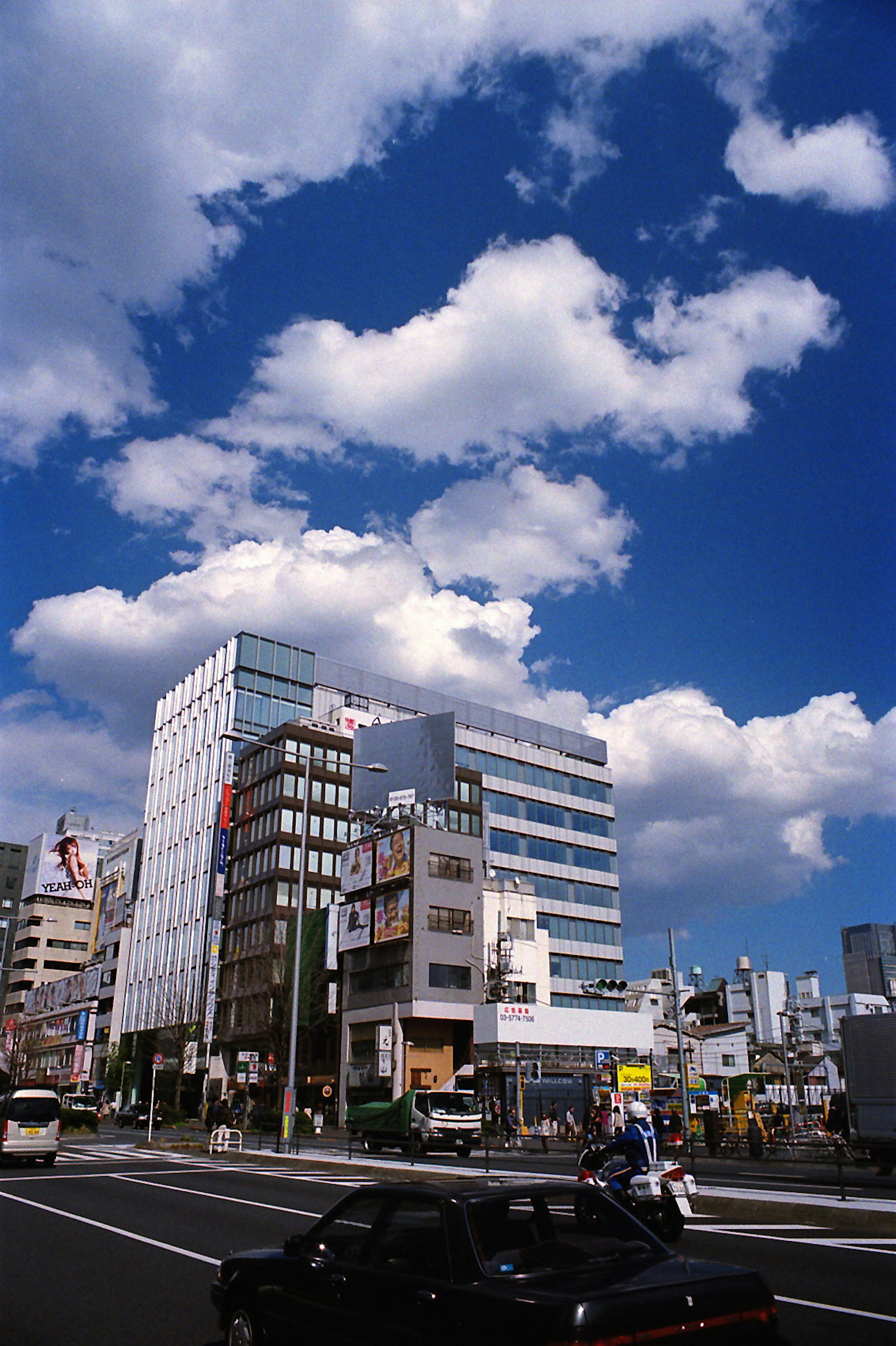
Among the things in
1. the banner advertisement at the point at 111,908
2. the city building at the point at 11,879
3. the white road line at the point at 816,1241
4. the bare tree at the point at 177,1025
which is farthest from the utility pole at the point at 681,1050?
the city building at the point at 11,879

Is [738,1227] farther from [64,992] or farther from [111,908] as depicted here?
[64,992]

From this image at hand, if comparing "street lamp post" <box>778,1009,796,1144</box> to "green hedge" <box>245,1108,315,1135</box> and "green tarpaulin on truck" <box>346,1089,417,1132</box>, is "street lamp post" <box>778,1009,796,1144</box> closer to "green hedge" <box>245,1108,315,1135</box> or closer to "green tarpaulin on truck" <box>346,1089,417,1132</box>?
"green tarpaulin on truck" <box>346,1089,417,1132</box>

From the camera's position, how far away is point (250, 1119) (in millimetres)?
59906

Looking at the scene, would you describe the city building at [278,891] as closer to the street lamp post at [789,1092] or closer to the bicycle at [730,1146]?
the street lamp post at [789,1092]

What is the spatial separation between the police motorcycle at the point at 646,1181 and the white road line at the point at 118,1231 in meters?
4.68

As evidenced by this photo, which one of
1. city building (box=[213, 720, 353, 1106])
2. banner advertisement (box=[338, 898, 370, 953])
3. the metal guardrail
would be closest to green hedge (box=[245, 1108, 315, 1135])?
city building (box=[213, 720, 353, 1106])

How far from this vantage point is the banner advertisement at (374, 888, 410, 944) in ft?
193

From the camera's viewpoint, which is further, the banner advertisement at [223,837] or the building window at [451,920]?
the banner advertisement at [223,837]

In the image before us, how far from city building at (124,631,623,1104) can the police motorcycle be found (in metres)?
59.7

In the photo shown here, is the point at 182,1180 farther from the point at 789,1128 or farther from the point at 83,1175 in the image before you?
the point at 789,1128

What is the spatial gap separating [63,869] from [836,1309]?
12705cm

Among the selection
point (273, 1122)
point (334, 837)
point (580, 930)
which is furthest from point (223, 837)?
point (273, 1122)

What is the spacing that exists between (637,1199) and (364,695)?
295 feet

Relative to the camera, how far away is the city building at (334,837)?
272 ft
